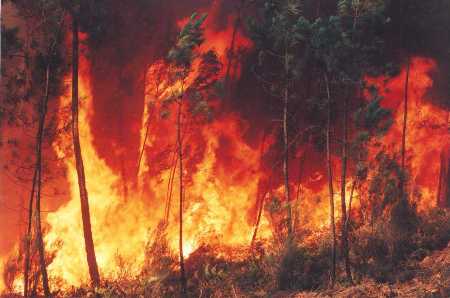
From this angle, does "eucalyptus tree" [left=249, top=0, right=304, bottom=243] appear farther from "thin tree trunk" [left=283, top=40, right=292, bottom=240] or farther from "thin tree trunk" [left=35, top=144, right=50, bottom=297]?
"thin tree trunk" [left=35, top=144, right=50, bottom=297]

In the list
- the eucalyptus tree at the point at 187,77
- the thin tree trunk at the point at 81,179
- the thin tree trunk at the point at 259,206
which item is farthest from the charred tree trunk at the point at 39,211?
the thin tree trunk at the point at 259,206

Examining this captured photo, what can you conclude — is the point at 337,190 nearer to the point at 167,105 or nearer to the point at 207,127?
the point at 207,127

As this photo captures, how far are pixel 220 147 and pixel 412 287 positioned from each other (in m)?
4.63

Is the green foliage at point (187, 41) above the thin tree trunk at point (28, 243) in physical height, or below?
above

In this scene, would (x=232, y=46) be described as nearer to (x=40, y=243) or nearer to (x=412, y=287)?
(x=40, y=243)

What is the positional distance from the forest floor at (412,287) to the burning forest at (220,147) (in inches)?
2.2

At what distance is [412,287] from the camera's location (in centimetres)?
771

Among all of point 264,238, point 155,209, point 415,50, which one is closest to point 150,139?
point 155,209

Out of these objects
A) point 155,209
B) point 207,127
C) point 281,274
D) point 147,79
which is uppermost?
point 147,79

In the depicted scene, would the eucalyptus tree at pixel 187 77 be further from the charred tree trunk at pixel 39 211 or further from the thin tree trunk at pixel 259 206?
the charred tree trunk at pixel 39 211

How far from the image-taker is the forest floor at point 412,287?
24.4 ft

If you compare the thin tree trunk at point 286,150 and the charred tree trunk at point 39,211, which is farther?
the thin tree trunk at point 286,150

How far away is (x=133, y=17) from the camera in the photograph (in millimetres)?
9555

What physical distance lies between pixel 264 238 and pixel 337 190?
79.6 inches
